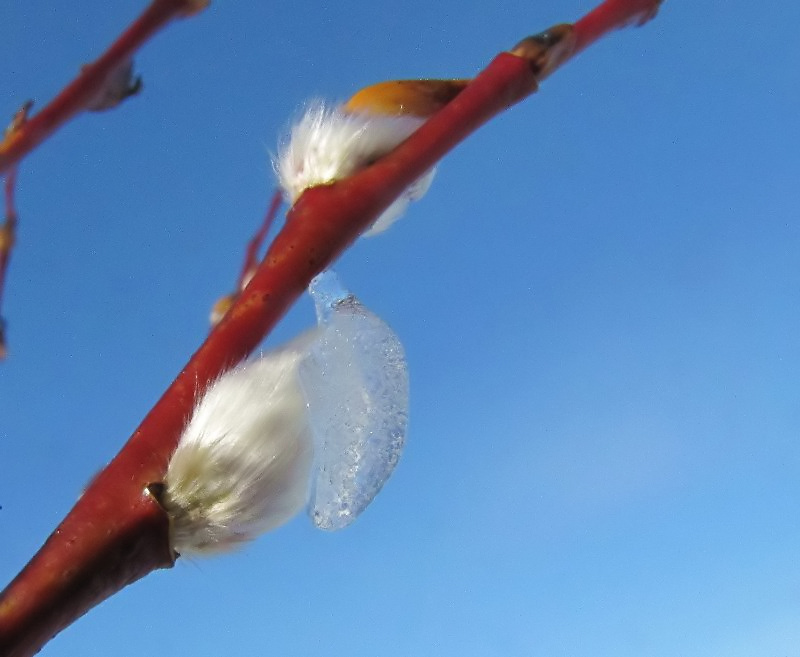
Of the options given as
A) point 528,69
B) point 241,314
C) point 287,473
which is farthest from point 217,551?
point 528,69

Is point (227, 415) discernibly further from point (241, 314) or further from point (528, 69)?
point (528, 69)

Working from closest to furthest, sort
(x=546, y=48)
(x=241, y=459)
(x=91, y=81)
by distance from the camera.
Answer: (x=241, y=459) → (x=546, y=48) → (x=91, y=81)

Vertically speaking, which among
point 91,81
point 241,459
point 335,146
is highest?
point 91,81

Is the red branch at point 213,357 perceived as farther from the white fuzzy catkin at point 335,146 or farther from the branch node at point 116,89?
the branch node at point 116,89

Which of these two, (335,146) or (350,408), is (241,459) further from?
(335,146)

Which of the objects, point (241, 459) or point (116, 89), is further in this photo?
point (116, 89)

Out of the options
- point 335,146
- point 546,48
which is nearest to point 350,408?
point 335,146
